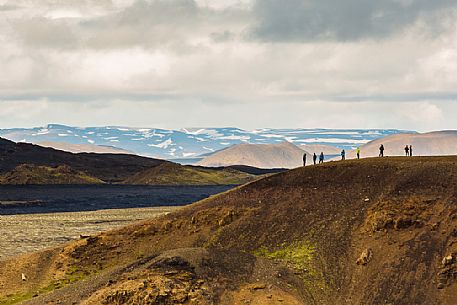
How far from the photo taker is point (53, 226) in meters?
87.8

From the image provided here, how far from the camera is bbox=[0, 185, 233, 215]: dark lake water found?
120 meters

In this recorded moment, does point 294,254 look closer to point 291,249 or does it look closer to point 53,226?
point 291,249

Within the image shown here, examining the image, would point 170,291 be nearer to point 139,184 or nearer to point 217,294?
point 217,294

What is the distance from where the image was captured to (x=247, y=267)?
38688mm

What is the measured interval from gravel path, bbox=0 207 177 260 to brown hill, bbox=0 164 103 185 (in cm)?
5682

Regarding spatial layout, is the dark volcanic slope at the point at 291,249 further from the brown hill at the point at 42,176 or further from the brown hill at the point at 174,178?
the brown hill at the point at 174,178

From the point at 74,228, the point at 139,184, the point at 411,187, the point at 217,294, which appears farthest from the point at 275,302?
the point at 139,184

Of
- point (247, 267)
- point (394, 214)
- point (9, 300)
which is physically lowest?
point (9, 300)

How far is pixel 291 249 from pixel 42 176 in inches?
5354

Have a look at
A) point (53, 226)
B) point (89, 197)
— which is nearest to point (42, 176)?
point (89, 197)

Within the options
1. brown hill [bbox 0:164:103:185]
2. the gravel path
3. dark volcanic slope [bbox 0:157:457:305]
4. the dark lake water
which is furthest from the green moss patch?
brown hill [bbox 0:164:103:185]

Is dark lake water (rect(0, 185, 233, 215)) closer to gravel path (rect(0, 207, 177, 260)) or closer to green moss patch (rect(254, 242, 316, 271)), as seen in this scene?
gravel path (rect(0, 207, 177, 260))

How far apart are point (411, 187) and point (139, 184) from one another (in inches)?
5547

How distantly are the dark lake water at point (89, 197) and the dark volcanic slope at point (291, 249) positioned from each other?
227 feet
